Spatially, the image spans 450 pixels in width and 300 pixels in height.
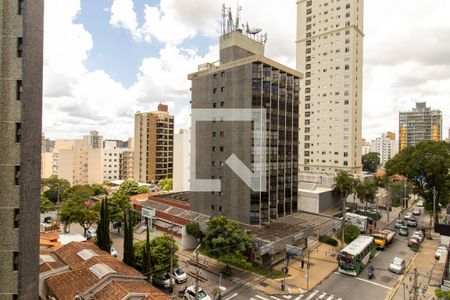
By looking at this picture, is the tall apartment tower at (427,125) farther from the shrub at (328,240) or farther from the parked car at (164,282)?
the parked car at (164,282)

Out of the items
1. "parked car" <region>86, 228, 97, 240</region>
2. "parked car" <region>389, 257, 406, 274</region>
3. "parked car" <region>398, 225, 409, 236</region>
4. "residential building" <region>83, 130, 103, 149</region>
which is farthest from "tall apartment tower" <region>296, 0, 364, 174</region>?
"residential building" <region>83, 130, 103, 149</region>

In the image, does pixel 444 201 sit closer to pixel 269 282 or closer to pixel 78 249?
pixel 269 282

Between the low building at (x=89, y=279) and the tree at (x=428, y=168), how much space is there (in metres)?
50.0

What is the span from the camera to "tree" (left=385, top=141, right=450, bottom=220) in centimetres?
5131

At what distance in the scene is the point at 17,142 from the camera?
20.5 meters

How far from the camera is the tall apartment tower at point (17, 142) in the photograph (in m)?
20.1

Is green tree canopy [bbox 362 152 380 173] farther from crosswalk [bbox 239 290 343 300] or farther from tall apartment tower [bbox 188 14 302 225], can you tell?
crosswalk [bbox 239 290 343 300]

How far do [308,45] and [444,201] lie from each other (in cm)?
5714

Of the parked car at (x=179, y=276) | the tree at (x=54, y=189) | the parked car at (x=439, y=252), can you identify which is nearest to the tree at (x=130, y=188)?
the tree at (x=54, y=189)

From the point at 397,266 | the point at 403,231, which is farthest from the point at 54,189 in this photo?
the point at 403,231

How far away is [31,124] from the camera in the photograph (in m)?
21.0

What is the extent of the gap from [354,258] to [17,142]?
36200 mm

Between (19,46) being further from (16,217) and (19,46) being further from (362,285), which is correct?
(362,285)

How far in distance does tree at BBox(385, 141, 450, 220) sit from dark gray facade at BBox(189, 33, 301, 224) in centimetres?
2074
